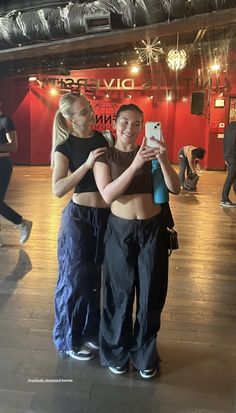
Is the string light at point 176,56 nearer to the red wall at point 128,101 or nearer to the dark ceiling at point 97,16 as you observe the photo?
the dark ceiling at point 97,16

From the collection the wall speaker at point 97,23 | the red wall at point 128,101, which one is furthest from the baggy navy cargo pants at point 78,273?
the red wall at point 128,101

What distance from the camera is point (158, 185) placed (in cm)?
177

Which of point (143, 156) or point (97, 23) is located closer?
point (143, 156)

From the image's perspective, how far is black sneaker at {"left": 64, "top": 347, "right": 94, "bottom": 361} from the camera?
2.09 meters

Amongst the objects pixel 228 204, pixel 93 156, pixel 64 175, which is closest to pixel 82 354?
pixel 64 175

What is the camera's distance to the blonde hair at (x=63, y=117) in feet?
6.16

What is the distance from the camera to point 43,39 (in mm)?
4285

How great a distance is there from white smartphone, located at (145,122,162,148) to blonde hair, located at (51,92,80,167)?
423mm

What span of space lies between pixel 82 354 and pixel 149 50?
5.45m

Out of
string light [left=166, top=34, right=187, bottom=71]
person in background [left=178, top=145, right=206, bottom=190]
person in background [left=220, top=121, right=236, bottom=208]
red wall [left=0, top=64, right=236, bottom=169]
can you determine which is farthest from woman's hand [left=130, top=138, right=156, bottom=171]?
red wall [left=0, top=64, right=236, bottom=169]

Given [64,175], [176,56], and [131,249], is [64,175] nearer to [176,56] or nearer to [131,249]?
[131,249]

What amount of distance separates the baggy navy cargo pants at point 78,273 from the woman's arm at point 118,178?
211mm

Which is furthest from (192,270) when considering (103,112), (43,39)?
(103,112)

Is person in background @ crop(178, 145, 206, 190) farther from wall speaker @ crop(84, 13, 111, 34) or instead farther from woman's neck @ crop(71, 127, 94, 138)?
woman's neck @ crop(71, 127, 94, 138)
